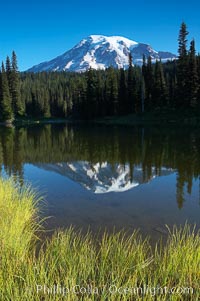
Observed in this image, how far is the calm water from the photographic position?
10633 millimetres

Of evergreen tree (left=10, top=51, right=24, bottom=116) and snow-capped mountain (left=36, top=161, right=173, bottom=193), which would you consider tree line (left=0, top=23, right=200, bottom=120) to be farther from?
snow-capped mountain (left=36, top=161, right=173, bottom=193)

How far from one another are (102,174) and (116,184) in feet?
9.62

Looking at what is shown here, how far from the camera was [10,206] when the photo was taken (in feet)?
29.8

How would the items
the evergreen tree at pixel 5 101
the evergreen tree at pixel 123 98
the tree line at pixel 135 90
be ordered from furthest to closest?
the evergreen tree at pixel 123 98, the evergreen tree at pixel 5 101, the tree line at pixel 135 90

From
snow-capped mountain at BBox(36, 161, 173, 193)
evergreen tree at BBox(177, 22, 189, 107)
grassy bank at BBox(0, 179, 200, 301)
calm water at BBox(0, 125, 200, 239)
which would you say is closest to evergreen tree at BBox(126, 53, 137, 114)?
evergreen tree at BBox(177, 22, 189, 107)

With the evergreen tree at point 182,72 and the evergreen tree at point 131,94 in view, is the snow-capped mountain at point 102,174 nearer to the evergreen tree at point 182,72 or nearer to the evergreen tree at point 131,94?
the evergreen tree at point 182,72

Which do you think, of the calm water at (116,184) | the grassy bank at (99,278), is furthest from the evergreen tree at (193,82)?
the grassy bank at (99,278)

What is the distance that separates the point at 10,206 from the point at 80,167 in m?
12.7

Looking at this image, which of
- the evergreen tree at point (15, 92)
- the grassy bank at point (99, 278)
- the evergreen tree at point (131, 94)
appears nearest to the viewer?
the grassy bank at point (99, 278)

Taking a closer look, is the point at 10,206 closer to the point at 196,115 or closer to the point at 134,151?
the point at 134,151

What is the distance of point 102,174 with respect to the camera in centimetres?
1895

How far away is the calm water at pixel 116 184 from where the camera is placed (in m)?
10.6

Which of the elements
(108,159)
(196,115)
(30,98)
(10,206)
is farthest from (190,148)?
(30,98)

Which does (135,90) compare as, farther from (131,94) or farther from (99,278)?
(99,278)
